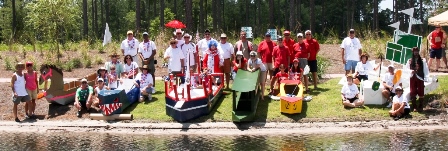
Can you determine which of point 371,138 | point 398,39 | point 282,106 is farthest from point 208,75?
point 398,39

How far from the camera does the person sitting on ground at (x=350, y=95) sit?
15.5 metres

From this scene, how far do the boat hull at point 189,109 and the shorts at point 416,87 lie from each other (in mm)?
5181

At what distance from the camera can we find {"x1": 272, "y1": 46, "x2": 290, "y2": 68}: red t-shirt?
16425 millimetres

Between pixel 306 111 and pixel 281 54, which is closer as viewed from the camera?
pixel 306 111

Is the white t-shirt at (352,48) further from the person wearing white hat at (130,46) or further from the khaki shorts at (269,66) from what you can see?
the person wearing white hat at (130,46)

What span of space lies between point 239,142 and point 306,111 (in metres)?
3.15

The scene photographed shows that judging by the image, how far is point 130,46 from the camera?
712 inches

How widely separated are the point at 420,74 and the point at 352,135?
291 cm

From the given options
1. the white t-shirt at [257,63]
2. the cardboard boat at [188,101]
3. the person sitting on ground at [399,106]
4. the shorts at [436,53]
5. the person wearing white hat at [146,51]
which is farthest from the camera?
the shorts at [436,53]

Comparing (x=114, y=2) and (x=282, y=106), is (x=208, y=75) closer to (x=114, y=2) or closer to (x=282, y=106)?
(x=282, y=106)

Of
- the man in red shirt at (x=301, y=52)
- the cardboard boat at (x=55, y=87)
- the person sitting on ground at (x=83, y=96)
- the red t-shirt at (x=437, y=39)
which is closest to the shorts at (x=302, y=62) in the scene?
the man in red shirt at (x=301, y=52)

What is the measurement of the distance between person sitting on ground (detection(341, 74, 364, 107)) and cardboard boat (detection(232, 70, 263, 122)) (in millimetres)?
2323

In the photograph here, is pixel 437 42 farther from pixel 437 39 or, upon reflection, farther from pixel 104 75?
pixel 104 75

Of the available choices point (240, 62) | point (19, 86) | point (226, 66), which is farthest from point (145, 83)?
point (19, 86)
